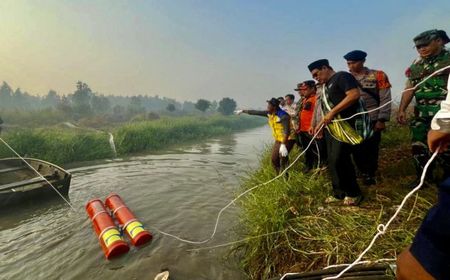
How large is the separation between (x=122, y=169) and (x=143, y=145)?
700 cm

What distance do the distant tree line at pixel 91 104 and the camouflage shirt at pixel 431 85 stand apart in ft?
165

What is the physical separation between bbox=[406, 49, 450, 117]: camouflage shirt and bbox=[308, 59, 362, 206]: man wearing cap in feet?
3.25

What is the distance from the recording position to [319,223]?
156 inches

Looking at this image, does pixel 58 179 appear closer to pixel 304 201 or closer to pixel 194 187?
pixel 194 187

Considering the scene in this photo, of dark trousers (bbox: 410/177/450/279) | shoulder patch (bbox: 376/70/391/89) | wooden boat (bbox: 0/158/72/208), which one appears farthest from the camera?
wooden boat (bbox: 0/158/72/208)

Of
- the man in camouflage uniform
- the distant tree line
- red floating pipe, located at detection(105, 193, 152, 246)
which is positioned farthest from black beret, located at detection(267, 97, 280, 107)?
the distant tree line

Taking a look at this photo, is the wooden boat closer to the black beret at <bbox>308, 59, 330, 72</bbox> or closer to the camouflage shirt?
the black beret at <bbox>308, 59, 330, 72</bbox>

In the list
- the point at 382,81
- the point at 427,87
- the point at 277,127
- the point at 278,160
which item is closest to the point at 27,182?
the point at 278,160

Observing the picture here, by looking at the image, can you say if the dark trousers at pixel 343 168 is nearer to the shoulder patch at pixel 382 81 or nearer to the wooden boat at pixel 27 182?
the shoulder patch at pixel 382 81

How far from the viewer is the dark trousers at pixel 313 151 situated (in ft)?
19.9

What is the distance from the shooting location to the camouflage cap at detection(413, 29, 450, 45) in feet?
13.2

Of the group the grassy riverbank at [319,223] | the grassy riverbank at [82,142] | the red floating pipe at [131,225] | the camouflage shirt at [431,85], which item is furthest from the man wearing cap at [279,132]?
the grassy riverbank at [82,142]

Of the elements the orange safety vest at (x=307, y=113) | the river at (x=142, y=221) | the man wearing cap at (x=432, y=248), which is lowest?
the river at (x=142, y=221)

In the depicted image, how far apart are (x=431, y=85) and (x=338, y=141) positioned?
1.59 meters
